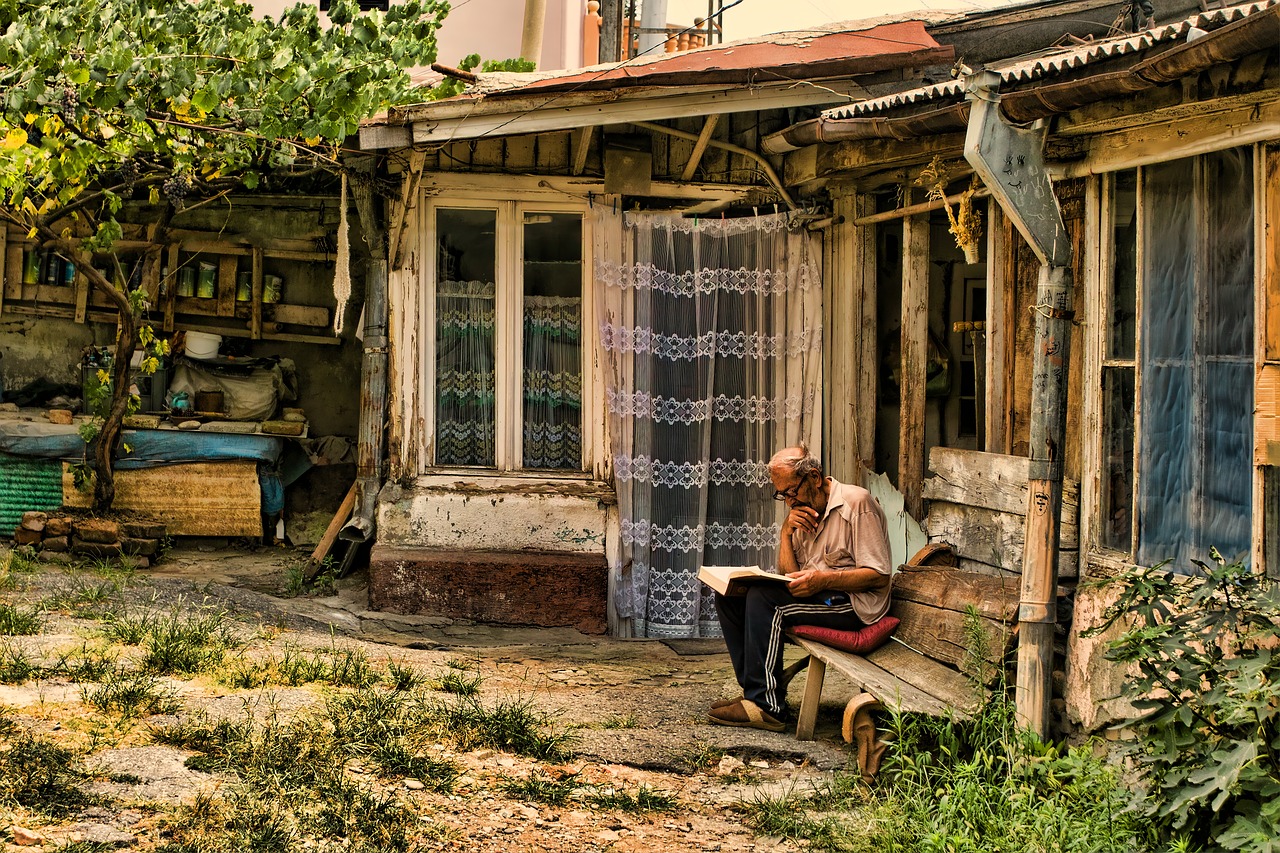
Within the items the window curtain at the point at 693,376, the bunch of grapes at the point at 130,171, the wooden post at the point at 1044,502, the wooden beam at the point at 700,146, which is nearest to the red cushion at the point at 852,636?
the wooden post at the point at 1044,502

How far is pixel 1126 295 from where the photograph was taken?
581 cm

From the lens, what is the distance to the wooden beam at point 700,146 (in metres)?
8.46

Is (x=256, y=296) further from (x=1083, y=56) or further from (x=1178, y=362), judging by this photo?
(x=1178, y=362)

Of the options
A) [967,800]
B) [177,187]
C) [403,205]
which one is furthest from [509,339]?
[967,800]

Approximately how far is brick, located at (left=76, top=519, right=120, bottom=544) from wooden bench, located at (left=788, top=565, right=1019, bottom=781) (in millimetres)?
6052

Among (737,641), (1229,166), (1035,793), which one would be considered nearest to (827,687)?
(737,641)

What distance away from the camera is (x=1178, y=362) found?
5426 mm

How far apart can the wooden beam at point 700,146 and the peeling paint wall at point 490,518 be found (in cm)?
239

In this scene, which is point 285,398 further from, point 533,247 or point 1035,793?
point 1035,793

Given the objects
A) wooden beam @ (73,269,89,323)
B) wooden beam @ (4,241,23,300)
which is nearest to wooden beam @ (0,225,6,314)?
wooden beam @ (4,241,23,300)

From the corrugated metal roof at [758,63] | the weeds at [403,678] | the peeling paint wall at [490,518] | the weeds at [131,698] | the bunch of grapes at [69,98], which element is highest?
the corrugated metal roof at [758,63]

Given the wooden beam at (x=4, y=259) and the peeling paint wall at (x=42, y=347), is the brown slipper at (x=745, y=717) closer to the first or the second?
the peeling paint wall at (x=42, y=347)

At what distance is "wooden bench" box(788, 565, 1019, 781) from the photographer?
5.70m

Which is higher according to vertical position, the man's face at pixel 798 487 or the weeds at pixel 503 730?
the man's face at pixel 798 487
